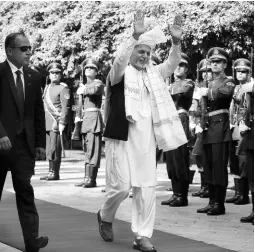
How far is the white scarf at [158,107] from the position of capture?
292 inches

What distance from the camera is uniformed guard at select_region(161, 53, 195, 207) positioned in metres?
10.4

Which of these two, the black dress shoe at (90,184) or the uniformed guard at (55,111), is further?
the uniformed guard at (55,111)

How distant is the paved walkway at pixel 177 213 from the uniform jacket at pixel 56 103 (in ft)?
3.45

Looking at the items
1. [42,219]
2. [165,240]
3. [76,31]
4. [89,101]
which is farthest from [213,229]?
[76,31]

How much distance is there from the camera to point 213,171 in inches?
380

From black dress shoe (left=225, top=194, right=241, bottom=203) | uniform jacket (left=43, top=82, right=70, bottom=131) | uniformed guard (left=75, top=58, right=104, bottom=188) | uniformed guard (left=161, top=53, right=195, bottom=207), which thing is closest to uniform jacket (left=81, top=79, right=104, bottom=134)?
uniformed guard (left=75, top=58, right=104, bottom=188)

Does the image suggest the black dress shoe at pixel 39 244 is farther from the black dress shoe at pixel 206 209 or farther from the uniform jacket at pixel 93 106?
the uniform jacket at pixel 93 106

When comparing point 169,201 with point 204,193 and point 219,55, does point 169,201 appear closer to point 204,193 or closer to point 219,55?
point 204,193

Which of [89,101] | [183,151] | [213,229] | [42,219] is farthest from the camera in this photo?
[89,101]

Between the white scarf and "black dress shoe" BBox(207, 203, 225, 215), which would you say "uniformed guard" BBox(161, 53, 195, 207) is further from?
the white scarf

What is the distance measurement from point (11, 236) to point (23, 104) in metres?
1.60

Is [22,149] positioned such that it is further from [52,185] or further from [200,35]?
[200,35]

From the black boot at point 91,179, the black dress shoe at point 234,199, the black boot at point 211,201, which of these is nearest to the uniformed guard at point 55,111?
the black boot at point 91,179

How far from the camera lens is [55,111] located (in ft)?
46.4
